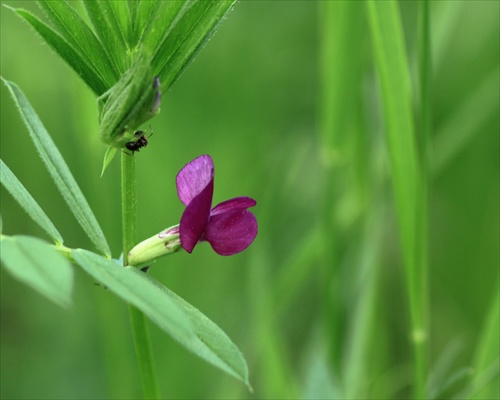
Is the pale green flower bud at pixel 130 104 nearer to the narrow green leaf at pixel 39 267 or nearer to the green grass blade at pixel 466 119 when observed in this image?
the narrow green leaf at pixel 39 267

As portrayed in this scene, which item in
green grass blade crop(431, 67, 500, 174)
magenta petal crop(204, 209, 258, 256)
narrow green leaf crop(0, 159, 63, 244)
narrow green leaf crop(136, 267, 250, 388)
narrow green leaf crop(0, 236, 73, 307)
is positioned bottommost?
green grass blade crop(431, 67, 500, 174)

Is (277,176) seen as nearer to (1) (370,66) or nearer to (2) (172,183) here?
(2) (172,183)

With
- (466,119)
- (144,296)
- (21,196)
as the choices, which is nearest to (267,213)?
(466,119)

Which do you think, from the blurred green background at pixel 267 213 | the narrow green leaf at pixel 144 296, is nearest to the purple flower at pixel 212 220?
the narrow green leaf at pixel 144 296

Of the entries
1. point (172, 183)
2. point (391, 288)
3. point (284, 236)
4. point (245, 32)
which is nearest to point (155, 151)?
point (172, 183)

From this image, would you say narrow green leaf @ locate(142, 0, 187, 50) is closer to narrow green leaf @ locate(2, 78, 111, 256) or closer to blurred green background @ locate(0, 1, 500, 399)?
narrow green leaf @ locate(2, 78, 111, 256)

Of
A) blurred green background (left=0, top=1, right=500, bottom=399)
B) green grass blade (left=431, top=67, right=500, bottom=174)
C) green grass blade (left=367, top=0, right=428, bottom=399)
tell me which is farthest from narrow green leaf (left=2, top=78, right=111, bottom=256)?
green grass blade (left=431, top=67, right=500, bottom=174)
